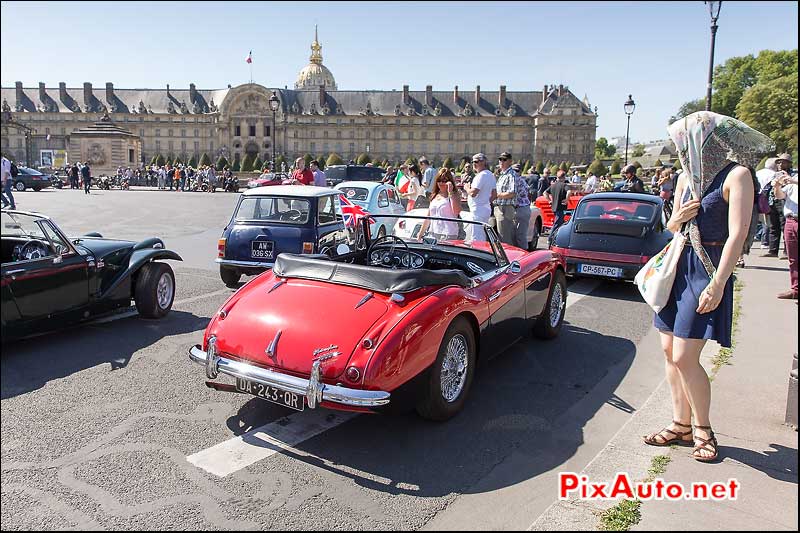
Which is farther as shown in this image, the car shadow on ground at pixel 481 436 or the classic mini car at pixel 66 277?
the classic mini car at pixel 66 277

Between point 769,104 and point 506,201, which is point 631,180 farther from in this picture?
point 769,104

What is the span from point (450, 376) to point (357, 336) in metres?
0.93

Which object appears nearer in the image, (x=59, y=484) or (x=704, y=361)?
(x=59, y=484)

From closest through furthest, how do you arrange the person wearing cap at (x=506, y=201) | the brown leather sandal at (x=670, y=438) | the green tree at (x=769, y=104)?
the brown leather sandal at (x=670, y=438) → the person wearing cap at (x=506, y=201) → the green tree at (x=769, y=104)

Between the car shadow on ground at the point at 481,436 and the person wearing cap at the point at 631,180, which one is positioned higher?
the person wearing cap at the point at 631,180

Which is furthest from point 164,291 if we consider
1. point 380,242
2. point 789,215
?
point 789,215

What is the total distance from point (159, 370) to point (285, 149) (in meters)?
115

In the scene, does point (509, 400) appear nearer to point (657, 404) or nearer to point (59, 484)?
point (657, 404)

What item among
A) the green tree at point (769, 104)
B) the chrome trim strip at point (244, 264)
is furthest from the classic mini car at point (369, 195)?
the green tree at point (769, 104)

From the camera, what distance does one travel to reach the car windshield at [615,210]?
1025cm

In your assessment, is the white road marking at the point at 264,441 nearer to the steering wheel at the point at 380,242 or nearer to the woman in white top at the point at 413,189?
the steering wheel at the point at 380,242

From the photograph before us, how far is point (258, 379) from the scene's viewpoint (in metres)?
4.16

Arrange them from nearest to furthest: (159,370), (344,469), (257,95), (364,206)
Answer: (344,469)
(159,370)
(364,206)
(257,95)

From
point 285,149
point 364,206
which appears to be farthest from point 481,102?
point 364,206
